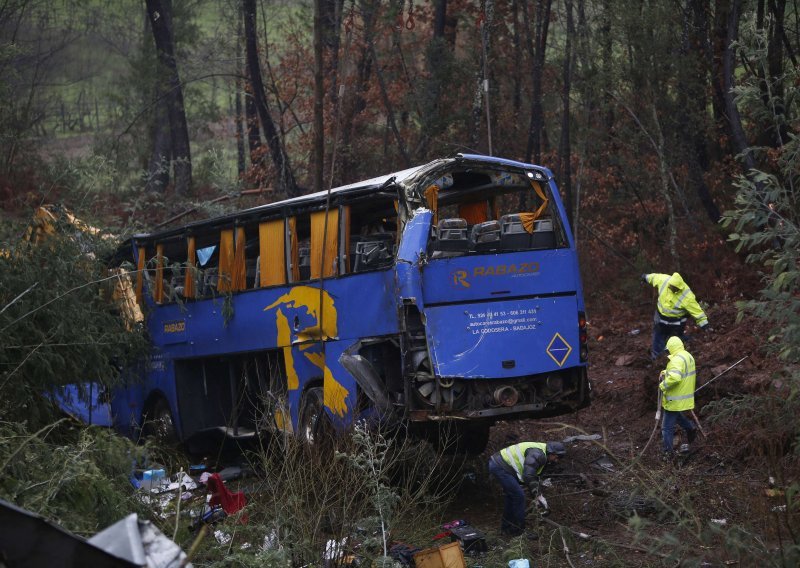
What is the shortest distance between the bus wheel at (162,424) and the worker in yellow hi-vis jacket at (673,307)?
6971 millimetres

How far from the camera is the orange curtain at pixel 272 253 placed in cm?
1245

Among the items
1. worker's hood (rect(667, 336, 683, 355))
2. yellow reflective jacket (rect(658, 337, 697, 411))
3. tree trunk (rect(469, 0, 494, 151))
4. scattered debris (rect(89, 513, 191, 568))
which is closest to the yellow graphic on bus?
yellow reflective jacket (rect(658, 337, 697, 411))

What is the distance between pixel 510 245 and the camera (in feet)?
36.5

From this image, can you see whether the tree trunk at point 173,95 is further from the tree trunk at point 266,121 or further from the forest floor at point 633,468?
the forest floor at point 633,468

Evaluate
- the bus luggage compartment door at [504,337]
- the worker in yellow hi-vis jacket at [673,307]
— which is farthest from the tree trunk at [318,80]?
the bus luggage compartment door at [504,337]

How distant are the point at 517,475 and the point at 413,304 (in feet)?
6.38

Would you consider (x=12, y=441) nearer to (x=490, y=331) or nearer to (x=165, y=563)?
(x=165, y=563)

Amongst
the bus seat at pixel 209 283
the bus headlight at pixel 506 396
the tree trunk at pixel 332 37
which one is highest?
the tree trunk at pixel 332 37

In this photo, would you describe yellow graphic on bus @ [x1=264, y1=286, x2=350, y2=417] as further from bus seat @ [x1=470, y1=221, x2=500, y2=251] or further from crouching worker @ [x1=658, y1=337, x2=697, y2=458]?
crouching worker @ [x1=658, y1=337, x2=697, y2=458]

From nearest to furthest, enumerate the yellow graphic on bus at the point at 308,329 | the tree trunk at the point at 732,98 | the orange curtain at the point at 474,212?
the yellow graphic on bus at the point at 308,329, the orange curtain at the point at 474,212, the tree trunk at the point at 732,98

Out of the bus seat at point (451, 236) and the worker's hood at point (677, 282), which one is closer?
the bus seat at point (451, 236)

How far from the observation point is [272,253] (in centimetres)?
1259

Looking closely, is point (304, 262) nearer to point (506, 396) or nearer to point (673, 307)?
point (506, 396)

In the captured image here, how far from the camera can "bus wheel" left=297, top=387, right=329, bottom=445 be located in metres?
11.5
